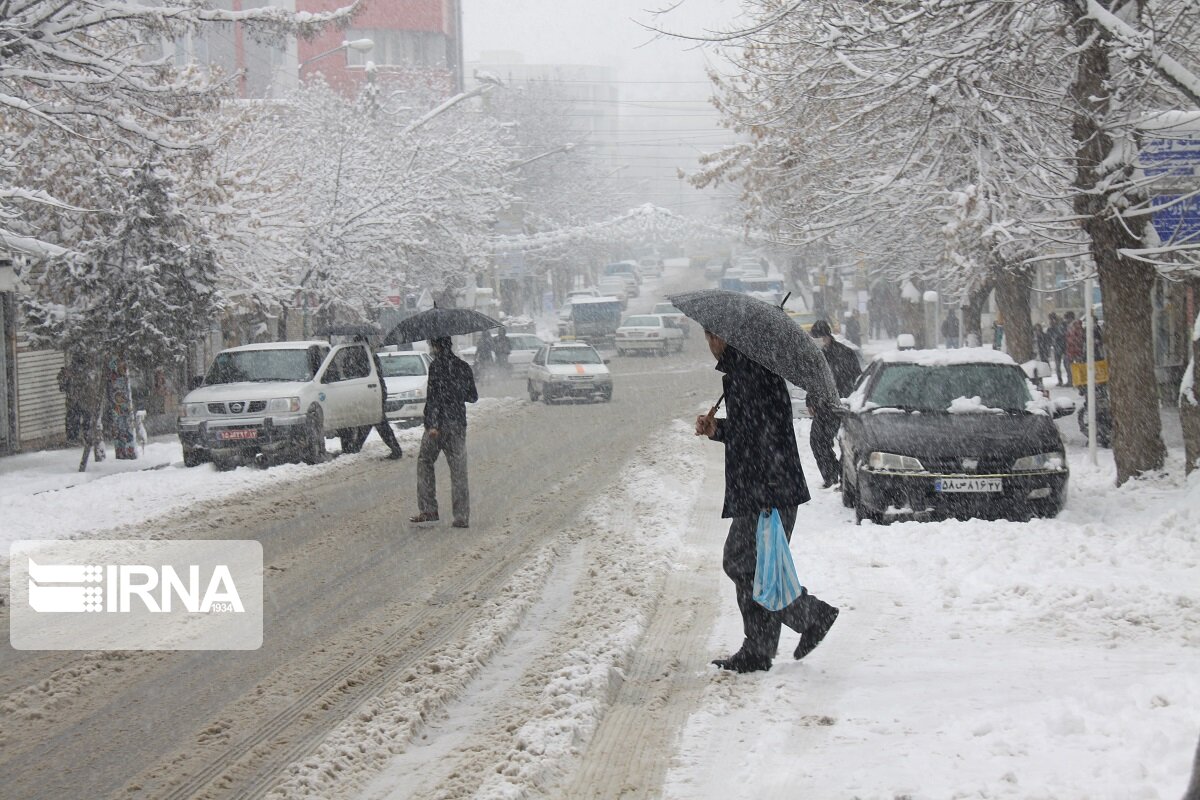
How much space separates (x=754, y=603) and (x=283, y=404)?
13855 millimetres

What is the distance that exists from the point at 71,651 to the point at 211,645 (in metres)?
0.82

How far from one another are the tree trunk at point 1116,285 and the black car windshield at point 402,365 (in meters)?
16.6

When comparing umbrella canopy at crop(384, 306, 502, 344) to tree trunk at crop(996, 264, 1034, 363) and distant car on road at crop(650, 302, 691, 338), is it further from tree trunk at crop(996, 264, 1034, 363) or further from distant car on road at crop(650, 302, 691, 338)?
distant car on road at crop(650, 302, 691, 338)

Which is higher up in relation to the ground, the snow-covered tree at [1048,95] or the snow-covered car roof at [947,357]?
the snow-covered tree at [1048,95]

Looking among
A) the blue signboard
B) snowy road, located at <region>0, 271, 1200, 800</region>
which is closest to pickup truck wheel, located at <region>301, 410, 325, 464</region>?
snowy road, located at <region>0, 271, 1200, 800</region>

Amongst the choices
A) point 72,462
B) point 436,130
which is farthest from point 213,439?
point 436,130

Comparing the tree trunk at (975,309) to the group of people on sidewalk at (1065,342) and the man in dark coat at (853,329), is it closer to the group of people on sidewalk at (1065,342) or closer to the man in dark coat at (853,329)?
the group of people on sidewalk at (1065,342)

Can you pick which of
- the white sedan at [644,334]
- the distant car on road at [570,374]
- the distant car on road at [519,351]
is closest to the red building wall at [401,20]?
the white sedan at [644,334]

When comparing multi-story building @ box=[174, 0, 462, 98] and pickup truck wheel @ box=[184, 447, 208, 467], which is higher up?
multi-story building @ box=[174, 0, 462, 98]

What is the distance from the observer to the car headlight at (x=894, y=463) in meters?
12.3

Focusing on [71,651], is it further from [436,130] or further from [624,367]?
[436,130]

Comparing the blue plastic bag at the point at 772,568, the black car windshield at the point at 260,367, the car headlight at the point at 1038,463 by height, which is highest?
the black car windshield at the point at 260,367

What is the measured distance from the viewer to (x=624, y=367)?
5153cm

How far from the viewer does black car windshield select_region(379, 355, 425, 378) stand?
1120 inches
